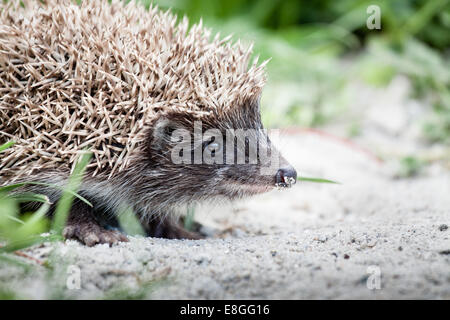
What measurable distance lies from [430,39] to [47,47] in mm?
6907

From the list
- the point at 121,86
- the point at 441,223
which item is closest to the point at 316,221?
the point at 441,223

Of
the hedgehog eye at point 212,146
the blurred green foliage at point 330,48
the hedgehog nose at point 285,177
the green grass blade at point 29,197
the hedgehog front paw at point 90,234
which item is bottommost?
the hedgehog front paw at point 90,234

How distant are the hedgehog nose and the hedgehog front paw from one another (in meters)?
1.17

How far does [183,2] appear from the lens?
8.59m

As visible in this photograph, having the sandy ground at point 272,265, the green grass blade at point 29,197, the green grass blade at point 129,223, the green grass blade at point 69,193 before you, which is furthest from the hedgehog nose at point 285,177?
the green grass blade at point 29,197

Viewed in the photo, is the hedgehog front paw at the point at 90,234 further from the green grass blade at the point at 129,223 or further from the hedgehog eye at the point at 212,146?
the hedgehog eye at the point at 212,146

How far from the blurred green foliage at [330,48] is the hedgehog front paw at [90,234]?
3479mm

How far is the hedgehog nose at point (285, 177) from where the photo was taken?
3.85 meters

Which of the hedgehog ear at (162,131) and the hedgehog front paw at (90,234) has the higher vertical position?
the hedgehog ear at (162,131)

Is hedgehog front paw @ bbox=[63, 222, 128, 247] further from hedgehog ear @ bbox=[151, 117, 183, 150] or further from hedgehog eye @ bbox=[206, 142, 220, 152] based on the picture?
hedgehog eye @ bbox=[206, 142, 220, 152]

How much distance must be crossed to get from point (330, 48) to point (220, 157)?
17.5ft

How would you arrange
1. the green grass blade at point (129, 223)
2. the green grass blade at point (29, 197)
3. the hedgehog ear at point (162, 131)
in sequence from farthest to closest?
the green grass blade at point (129, 223), the hedgehog ear at point (162, 131), the green grass blade at point (29, 197)

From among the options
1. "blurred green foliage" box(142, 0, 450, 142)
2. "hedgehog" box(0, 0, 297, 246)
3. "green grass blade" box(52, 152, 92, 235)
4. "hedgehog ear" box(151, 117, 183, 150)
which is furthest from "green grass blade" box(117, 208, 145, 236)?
"blurred green foliage" box(142, 0, 450, 142)

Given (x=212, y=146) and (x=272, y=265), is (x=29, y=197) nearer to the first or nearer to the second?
(x=212, y=146)
